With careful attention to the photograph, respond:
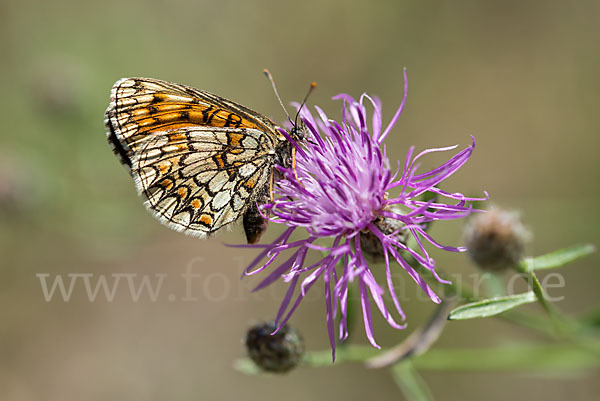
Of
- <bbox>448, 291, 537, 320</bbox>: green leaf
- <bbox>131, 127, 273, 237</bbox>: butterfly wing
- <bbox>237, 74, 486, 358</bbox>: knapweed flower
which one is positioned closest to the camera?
<bbox>448, 291, 537, 320</bbox>: green leaf

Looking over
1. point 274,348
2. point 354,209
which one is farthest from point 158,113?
point 274,348

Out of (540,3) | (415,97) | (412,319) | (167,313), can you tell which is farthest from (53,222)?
(540,3)

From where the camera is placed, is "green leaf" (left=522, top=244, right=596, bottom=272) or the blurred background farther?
the blurred background

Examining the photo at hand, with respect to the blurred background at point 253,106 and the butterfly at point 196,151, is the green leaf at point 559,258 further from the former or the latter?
the blurred background at point 253,106

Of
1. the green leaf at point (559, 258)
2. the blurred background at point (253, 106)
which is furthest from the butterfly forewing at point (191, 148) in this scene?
the blurred background at point (253, 106)

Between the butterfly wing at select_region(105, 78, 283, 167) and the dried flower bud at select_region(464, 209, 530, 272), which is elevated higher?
the butterfly wing at select_region(105, 78, 283, 167)

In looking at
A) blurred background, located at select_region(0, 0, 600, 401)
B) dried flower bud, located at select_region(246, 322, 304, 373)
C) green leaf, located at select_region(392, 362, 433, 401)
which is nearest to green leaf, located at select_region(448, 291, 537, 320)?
green leaf, located at select_region(392, 362, 433, 401)

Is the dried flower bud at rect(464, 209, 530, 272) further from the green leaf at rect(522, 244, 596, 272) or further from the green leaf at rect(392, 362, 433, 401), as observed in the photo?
the green leaf at rect(392, 362, 433, 401)

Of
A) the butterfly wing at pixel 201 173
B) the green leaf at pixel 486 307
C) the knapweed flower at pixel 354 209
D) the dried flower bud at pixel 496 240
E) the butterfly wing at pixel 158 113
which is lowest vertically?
the green leaf at pixel 486 307
